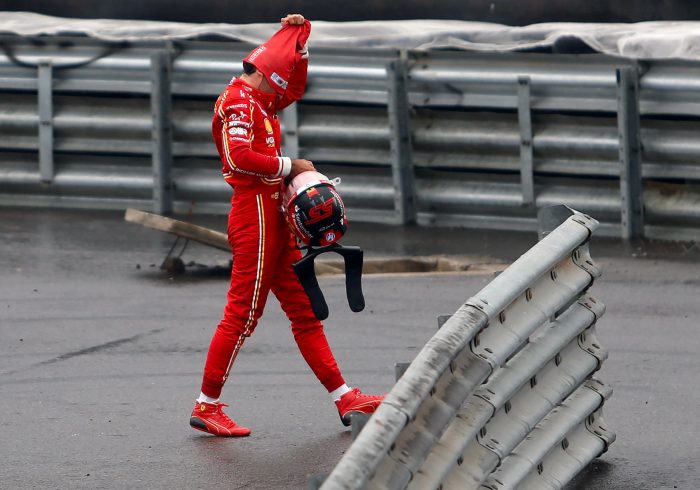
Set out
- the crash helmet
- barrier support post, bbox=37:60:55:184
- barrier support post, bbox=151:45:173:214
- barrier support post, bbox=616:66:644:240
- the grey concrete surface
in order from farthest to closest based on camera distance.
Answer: barrier support post, bbox=37:60:55:184, barrier support post, bbox=151:45:173:214, barrier support post, bbox=616:66:644:240, the crash helmet, the grey concrete surface

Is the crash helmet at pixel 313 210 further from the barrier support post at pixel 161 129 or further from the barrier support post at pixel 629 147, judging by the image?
the barrier support post at pixel 161 129

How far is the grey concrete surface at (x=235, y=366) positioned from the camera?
611cm

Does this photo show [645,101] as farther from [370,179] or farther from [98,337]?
[98,337]

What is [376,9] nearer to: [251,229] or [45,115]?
[45,115]

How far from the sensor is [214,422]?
6.54m

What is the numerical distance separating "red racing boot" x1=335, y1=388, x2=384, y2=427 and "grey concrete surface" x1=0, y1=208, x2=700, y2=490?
3.0 inches

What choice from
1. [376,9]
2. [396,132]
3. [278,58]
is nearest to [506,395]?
[278,58]

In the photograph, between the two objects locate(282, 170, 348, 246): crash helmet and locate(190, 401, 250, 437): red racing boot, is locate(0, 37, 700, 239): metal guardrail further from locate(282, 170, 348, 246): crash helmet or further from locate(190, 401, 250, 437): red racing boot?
locate(190, 401, 250, 437): red racing boot

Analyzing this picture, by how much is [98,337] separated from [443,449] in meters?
4.50

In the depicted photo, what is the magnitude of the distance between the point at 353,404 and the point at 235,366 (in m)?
1.42

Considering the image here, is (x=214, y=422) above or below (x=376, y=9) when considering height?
below

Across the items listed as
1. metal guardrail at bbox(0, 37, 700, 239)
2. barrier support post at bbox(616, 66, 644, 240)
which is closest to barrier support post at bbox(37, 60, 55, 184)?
metal guardrail at bbox(0, 37, 700, 239)

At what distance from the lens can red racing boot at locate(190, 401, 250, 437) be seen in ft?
21.4

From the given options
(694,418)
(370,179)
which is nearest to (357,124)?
(370,179)
